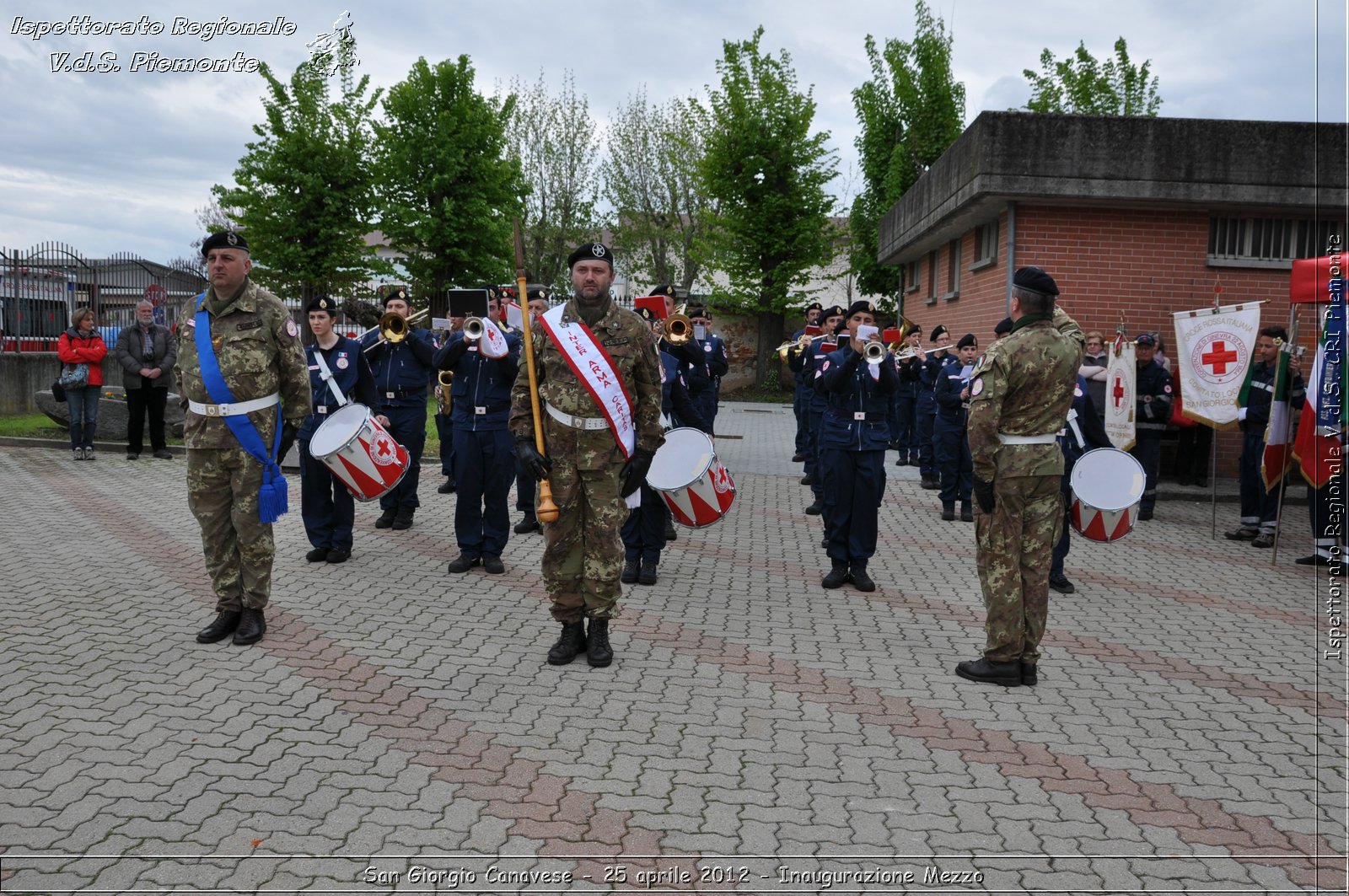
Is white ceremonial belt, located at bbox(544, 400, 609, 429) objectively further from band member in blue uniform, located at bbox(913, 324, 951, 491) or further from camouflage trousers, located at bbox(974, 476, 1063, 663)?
band member in blue uniform, located at bbox(913, 324, 951, 491)

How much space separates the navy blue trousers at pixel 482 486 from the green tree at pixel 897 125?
2571cm

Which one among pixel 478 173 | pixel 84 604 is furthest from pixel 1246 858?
pixel 478 173

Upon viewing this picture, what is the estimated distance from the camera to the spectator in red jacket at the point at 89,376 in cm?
1366

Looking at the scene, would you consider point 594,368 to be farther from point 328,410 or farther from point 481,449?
point 328,410

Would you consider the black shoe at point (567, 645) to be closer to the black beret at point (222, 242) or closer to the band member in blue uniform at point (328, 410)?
the black beret at point (222, 242)

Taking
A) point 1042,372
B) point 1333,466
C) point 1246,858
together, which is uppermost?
point 1042,372

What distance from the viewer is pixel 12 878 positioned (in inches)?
130

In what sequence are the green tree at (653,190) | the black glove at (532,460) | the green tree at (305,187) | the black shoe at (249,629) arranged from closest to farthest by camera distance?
the black glove at (532,460), the black shoe at (249,629), the green tree at (305,187), the green tree at (653,190)

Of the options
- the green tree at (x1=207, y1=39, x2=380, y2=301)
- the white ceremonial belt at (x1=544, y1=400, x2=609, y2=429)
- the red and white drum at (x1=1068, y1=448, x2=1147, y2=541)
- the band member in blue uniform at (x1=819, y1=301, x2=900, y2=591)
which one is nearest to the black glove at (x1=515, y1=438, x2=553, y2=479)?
the white ceremonial belt at (x1=544, y1=400, x2=609, y2=429)

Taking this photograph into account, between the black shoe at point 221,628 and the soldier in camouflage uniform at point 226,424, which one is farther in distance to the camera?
the black shoe at point 221,628

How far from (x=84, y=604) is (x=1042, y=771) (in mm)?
5891

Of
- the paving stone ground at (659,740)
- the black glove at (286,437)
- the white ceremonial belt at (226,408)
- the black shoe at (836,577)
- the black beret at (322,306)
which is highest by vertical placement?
the black beret at (322,306)

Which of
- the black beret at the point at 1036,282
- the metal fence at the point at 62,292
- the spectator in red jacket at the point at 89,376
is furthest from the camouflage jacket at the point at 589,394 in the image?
the metal fence at the point at 62,292

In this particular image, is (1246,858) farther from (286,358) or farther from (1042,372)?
(286,358)
